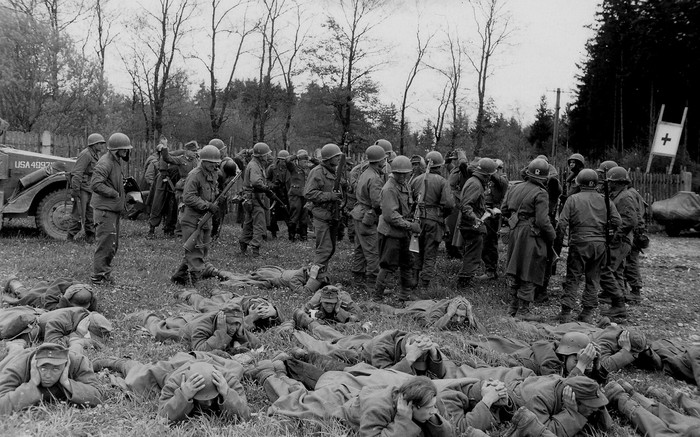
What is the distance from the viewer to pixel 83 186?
11812 mm

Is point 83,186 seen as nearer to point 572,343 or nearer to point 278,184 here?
point 278,184

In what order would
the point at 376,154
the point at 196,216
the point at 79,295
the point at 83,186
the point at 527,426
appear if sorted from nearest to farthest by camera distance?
the point at 527,426
the point at 79,295
the point at 196,216
the point at 376,154
the point at 83,186

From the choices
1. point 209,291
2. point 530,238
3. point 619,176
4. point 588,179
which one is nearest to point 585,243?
point 530,238

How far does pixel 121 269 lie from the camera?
1012 cm

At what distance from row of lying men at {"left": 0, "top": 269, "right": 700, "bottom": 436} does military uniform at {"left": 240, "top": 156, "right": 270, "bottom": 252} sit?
4.85 meters

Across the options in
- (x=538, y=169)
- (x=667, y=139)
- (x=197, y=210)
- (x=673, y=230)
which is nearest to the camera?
(x=538, y=169)

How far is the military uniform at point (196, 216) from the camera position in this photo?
930 centimetres

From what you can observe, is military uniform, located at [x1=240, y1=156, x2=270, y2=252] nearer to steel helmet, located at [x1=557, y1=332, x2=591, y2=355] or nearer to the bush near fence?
the bush near fence

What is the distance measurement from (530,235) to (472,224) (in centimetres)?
146

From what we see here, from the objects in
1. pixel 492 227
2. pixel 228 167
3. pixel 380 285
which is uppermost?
pixel 228 167

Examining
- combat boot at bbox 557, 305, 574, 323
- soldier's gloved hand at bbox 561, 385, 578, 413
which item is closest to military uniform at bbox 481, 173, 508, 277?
combat boot at bbox 557, 305, 574, 323

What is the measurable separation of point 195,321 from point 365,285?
13.1 feet

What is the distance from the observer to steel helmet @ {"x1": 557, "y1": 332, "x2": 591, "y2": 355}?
236 inches

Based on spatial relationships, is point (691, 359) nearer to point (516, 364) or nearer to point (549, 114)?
point (516, 364)
